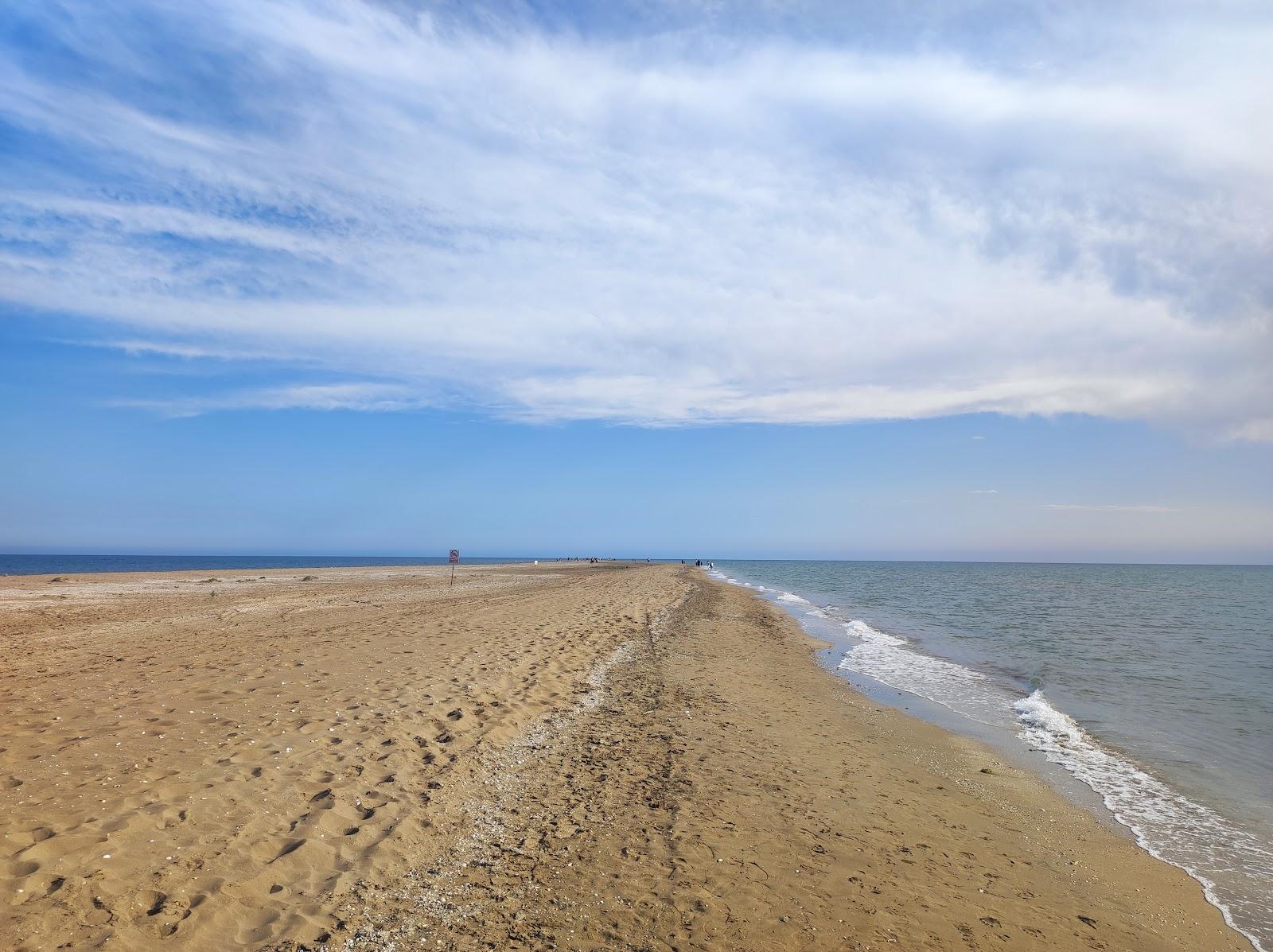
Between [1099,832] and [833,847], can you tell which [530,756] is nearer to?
[833,847]

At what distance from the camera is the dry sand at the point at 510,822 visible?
5020 millimetres

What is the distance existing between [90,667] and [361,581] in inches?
1351

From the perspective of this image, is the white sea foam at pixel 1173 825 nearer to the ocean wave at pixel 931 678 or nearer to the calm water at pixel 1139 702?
the calm water at pixel 1139 702

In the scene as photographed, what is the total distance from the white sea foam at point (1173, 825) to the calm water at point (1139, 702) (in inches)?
0.9

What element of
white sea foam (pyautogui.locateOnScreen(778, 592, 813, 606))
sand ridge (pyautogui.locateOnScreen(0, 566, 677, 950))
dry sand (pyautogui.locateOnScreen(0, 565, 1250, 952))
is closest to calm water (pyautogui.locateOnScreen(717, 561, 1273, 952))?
dry sand (pyautogui.locateOnScreen(0, 565, 1250, 952))

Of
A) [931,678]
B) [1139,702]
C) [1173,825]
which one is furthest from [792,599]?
[1173,825]

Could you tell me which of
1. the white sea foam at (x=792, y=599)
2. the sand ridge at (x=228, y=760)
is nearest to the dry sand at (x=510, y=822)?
the sand ridge at (x=228, y=760)

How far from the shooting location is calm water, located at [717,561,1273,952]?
318 inches

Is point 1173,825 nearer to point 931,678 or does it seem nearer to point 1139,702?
point 1139,702

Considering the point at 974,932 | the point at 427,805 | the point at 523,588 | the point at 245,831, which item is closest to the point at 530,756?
the point at 427,805

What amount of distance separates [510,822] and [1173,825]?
8420 mm

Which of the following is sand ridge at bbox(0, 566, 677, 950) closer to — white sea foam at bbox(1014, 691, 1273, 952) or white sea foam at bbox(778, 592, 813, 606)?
white sea foam at bbox(1014, 691, 1273, 952)

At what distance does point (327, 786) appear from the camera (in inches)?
280

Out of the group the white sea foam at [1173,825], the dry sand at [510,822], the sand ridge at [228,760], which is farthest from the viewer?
the white sea foam at [1173,825]
